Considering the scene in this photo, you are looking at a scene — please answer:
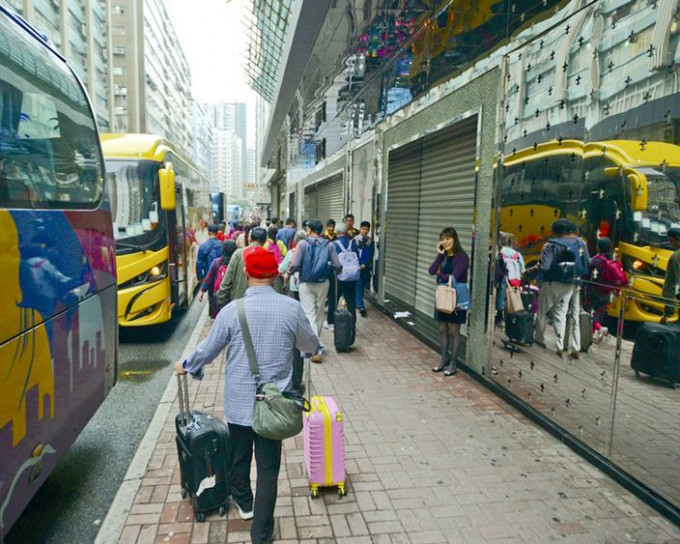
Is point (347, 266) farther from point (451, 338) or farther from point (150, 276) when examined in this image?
point (150, 276)

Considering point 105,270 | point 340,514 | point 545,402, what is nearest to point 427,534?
point 340,514

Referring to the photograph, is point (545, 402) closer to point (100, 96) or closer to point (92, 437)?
point (92, 437)

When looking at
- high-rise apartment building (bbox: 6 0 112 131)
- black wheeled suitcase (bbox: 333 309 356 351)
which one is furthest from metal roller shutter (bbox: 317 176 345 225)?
high-rise apartment building (bbox: 6 0 112 131)

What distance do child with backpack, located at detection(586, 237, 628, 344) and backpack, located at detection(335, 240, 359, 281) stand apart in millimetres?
4385

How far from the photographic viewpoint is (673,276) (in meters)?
3.54

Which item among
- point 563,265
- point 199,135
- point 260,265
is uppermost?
point 199,135

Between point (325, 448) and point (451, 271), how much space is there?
3.33 metres

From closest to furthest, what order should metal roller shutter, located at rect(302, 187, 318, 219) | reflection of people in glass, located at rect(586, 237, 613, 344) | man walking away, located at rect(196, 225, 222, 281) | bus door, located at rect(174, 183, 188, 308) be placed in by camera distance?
reflection of people in glass, located at rect(586, 237, 613, 344) → bus door, located at rect(174, 183, 188, 308) → man walking away, located at rect(196, 225, 222, 281) → metal roller shutter, located at rect(302, 187, 318, 219)

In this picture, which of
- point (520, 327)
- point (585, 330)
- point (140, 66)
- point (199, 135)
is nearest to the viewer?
point (585, 330)

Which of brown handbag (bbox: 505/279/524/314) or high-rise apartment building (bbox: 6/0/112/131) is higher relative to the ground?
high-rise apartment building (bbox: 6/0/112/131)

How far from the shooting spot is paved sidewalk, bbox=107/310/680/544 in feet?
11.0

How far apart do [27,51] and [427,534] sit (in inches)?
156

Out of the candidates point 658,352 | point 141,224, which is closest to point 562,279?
point 658,352

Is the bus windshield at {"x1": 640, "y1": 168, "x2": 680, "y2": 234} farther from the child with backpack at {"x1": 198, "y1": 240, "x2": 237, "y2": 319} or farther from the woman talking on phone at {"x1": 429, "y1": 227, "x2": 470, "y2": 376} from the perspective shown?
the child with backpack at {"x1": 198, "y1": 240, "x2": 237, "y2": 319}
